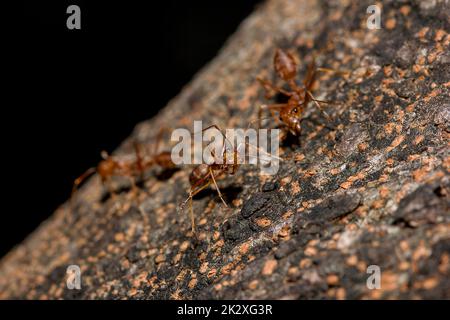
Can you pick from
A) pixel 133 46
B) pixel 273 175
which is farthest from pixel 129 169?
pixel 133 46

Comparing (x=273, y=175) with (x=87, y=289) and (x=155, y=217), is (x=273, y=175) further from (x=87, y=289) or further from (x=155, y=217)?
(x=87, y=289)

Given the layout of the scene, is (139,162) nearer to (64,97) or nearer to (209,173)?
(209,173)

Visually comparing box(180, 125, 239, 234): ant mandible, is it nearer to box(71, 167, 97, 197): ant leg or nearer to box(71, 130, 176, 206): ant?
box(71, 130, 176, 206): ant

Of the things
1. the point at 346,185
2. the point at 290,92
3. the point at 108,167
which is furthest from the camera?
the point at 108,167

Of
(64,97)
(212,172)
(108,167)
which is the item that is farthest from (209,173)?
(64,97)

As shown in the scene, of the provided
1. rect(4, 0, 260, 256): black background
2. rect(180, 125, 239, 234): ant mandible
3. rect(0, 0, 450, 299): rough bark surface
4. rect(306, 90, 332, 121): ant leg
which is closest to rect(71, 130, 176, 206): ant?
rect(0, 0, 450, 299): rough bark surface

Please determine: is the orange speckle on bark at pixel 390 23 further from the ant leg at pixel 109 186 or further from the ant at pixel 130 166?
the ant leg at pixel 109 186

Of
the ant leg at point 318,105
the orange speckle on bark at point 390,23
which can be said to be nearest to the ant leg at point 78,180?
the ant leg at point 318,105
